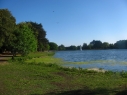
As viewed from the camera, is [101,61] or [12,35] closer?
[101,61]

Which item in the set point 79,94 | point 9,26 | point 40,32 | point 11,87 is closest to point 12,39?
point 9,26

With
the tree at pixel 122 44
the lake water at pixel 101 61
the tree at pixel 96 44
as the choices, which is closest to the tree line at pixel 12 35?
the lake water at pixel 101 61

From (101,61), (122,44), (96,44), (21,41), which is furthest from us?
(96,44)

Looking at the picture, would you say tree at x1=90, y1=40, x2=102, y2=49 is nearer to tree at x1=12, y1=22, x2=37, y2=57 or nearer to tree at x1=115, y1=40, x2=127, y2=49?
tree at x1=115, y1=40, x2=127, y2=49

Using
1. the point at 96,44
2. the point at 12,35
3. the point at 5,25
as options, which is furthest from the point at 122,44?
the point at 5,25

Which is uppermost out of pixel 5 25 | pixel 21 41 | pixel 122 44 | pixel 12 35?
pixel 122 44

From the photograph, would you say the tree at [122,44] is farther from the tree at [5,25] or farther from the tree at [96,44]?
the tree at [5,25]

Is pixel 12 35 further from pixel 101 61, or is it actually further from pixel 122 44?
pixel 122 44

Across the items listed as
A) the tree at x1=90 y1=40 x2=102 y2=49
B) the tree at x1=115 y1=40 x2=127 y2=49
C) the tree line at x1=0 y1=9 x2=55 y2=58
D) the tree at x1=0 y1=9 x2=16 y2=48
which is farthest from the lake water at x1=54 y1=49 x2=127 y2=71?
the tree at x1=90 y1=40 x2=102 y2=49

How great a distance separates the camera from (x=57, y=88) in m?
11.1

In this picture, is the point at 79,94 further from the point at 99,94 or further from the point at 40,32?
the point at 40,32

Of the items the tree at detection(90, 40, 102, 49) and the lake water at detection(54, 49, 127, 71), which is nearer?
the lake water at detection(54, 49, 127, 71)

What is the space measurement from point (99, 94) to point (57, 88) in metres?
2.65

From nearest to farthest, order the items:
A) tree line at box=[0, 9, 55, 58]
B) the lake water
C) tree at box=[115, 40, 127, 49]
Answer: the lake water
tree line at box=[0, 9, 55, 58]
tree at box=[115, 40, 127, 49]
